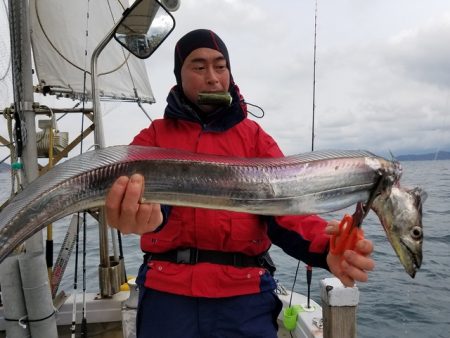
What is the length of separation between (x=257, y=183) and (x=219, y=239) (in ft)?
1.90

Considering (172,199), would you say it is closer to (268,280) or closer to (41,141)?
(268,280)

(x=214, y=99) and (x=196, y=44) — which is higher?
(x=196, y=44)

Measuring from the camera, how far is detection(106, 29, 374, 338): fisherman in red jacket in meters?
2.44

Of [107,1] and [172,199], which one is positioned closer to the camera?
[172,199]

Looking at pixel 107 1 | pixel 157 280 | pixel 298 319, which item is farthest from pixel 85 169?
pixel 107 1

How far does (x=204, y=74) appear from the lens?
10.1 feet

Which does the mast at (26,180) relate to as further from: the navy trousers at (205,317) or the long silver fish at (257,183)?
the long silver fish at (257,183)

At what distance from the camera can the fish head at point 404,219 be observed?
7.14ft

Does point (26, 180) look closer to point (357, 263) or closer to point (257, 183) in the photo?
point (257, 183)

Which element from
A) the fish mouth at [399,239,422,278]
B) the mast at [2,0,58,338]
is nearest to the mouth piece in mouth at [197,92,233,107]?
the fish mouth at [399,239,422,278]

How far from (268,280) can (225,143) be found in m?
1.05

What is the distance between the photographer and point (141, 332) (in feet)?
8.67

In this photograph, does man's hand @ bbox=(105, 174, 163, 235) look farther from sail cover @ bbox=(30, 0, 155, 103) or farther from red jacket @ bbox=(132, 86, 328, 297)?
sail cover @ bbox=(30, 0, 155, 103)

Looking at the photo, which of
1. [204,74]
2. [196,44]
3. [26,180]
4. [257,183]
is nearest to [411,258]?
[257,183]
